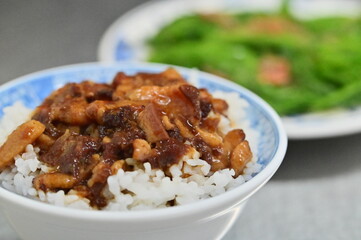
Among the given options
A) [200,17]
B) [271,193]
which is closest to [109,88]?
[271,193]

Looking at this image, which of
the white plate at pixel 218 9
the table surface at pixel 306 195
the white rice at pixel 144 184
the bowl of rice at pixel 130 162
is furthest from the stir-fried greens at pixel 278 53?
the white rice at pixel 144 184

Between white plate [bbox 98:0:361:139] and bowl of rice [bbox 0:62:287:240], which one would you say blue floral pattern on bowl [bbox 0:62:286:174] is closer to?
bowl of rice [bbox 0:62:287:240]

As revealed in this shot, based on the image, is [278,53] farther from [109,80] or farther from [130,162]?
[130,162]

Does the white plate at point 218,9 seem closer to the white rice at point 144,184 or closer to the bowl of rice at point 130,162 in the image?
the bowl of rice at point 130,162

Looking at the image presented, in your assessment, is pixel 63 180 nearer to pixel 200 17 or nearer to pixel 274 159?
pixel 274 159

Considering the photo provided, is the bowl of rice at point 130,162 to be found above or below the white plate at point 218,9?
above
